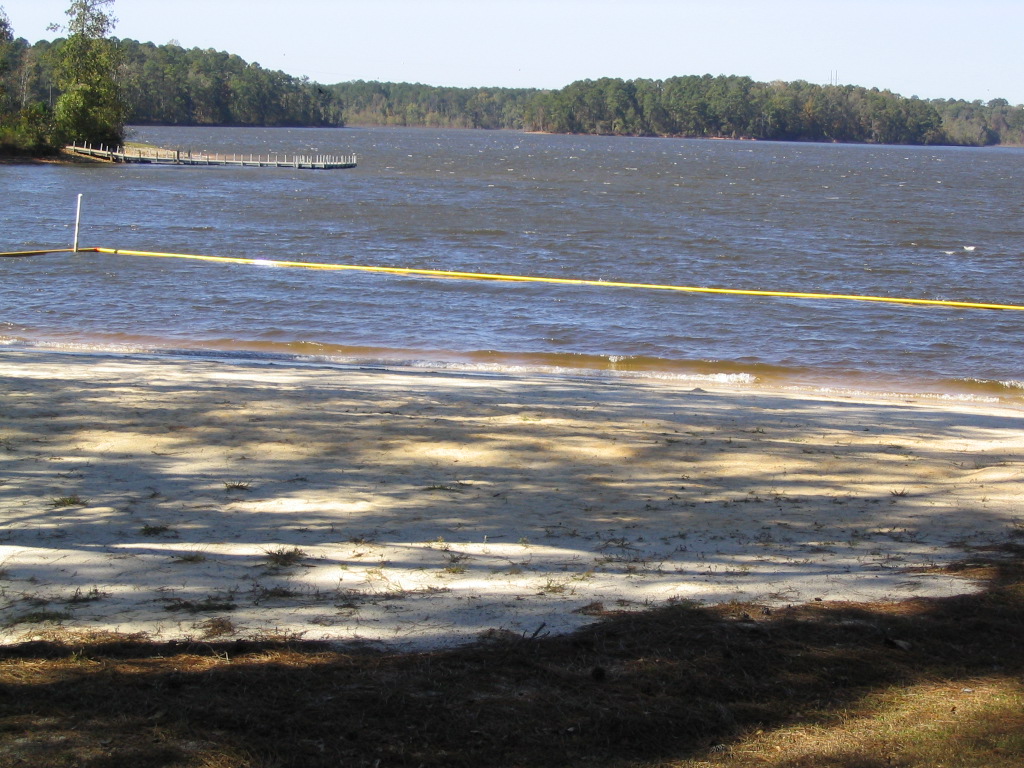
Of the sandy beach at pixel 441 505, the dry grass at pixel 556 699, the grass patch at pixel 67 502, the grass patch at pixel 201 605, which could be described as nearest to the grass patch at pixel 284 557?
the sandy beach at pixel 441 505

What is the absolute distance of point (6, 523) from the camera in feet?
19.9

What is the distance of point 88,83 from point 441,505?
89.0m

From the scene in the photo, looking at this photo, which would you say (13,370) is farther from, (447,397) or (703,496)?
(703,496)

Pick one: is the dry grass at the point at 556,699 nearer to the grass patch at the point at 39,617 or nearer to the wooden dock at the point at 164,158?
the grass patch at the point at 39,617

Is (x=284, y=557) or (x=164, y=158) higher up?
(x=164, y=158)

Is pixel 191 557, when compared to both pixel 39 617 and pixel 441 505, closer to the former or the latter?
pixel 39 617

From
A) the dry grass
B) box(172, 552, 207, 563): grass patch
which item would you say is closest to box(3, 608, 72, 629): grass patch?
the dry grass

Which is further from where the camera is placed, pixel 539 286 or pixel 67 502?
pixel 539 286

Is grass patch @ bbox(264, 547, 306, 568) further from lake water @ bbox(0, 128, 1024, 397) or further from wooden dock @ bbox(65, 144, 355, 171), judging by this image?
wooden dock @ bbox(65, 144, 355, 171)

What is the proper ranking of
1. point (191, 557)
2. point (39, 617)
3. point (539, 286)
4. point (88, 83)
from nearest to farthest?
point (39, 617), point (191, 557), point (539, 286), point (88, 83)

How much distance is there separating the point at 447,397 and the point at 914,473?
15.0 ft

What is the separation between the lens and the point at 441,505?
22.9 ft

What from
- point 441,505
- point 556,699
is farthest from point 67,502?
point 556,699

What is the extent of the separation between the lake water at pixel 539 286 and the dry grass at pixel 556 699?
11.6 m
